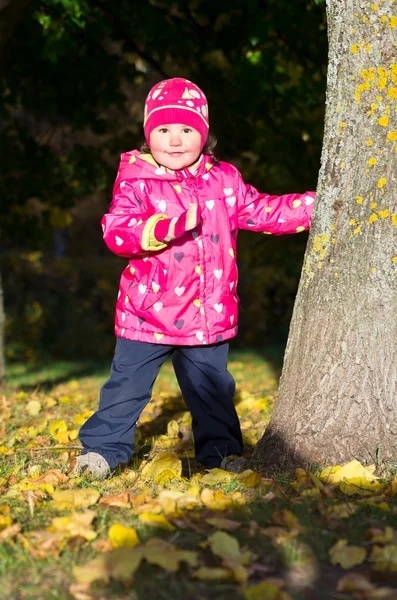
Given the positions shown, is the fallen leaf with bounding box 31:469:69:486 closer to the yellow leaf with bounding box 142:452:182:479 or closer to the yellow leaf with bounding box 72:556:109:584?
the yellow leaf with bounding box 142:452:182:479

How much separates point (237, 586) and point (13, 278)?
1055 centimetres

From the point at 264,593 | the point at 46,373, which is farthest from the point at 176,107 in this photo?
the point at 46,373

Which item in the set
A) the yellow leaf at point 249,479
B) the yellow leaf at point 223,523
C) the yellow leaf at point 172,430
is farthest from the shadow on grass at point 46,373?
the yellow leaf at point 223,523

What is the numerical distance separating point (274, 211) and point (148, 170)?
637 millimetres

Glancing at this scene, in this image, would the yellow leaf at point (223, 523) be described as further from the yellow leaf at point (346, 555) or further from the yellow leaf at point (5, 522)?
the yellow leaf at point (5, 522)

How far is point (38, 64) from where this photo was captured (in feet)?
26.7

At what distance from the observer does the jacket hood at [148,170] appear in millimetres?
3535

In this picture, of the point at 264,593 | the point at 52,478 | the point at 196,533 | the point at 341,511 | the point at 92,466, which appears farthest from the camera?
the point at 92,466

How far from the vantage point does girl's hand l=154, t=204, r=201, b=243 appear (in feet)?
10.5

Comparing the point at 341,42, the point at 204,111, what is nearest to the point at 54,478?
the point at 204,111

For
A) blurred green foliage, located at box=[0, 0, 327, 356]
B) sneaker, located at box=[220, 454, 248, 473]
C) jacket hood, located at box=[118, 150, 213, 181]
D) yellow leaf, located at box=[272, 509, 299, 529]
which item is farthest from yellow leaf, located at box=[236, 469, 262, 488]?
blurred green foliage, located at box=[0, 0, 327, 356]

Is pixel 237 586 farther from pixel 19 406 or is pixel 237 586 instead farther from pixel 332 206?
pixel 19 406

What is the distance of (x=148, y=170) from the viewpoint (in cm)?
354

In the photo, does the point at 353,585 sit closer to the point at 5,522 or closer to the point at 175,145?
the point at 5,522
